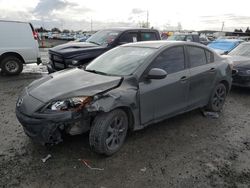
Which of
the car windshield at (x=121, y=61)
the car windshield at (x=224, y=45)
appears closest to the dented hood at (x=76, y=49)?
the car windshield at (x=121, y=61)

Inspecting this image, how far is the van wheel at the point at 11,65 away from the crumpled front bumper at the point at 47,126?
7.06m

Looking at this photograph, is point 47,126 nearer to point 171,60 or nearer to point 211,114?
point 171,60

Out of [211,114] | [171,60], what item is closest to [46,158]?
[171,60]

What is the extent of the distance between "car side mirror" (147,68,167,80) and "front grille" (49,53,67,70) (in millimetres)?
4255

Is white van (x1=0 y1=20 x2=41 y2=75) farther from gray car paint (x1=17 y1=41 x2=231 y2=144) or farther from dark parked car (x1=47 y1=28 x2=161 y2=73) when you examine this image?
gray car paint (x1=17 y1=41 x2=231 y2=144)

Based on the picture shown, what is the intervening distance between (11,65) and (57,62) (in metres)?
2.96

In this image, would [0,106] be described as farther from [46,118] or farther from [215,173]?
[215,173]

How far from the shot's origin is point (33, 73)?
11188 mm

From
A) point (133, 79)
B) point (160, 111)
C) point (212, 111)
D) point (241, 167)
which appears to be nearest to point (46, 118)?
point (133, 79)

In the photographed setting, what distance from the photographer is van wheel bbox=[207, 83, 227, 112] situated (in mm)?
5941

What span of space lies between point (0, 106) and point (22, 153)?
2.76m

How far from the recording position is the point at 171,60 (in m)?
4.91

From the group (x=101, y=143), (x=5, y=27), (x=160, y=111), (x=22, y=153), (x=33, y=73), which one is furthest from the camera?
(x=33, y=73)

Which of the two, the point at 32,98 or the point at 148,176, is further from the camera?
the point at 32,98
